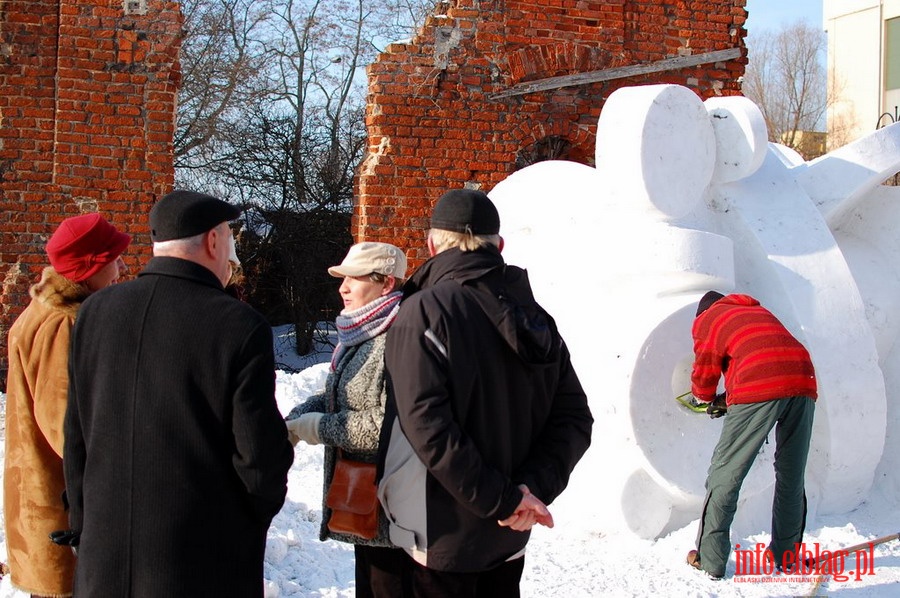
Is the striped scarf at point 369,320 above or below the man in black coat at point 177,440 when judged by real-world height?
above

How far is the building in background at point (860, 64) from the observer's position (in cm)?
2606

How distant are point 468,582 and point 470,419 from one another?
47cm

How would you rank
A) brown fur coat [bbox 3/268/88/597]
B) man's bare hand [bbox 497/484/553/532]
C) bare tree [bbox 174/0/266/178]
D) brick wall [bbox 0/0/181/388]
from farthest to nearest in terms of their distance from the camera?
bare tree [bbox 174/0/266/178], brick wall [bbox 0/0/181/388], brown fur coat [bbox 3/268/88/597], man's bare hand [bbox 497/484/553/532]

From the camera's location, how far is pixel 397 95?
25.2 ft

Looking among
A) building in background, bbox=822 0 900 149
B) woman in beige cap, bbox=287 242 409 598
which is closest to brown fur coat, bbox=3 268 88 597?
woman in beige cap, bbox=287 242 409 598

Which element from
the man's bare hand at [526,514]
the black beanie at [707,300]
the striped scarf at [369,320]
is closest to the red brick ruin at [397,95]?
the black beanie at [707,300]

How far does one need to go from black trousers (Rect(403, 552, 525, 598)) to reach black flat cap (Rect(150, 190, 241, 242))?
1142 millimetres

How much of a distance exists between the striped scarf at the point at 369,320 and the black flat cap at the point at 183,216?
0.58 meters

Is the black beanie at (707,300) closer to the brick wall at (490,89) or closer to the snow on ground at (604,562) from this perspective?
the snow on ground at (604,562)

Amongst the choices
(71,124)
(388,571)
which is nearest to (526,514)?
(388,571)

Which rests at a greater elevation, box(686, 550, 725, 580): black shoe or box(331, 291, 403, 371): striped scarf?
box(331, 291, 403, 371): striped scarf

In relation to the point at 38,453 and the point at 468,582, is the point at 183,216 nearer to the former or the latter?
the point at 38,453

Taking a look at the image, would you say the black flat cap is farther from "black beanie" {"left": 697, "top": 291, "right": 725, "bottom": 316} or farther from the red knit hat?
"black beanie" {"left": 697, "top": 291, "right": 725, "bottom": 316}

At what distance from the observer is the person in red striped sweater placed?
12.6 ft
